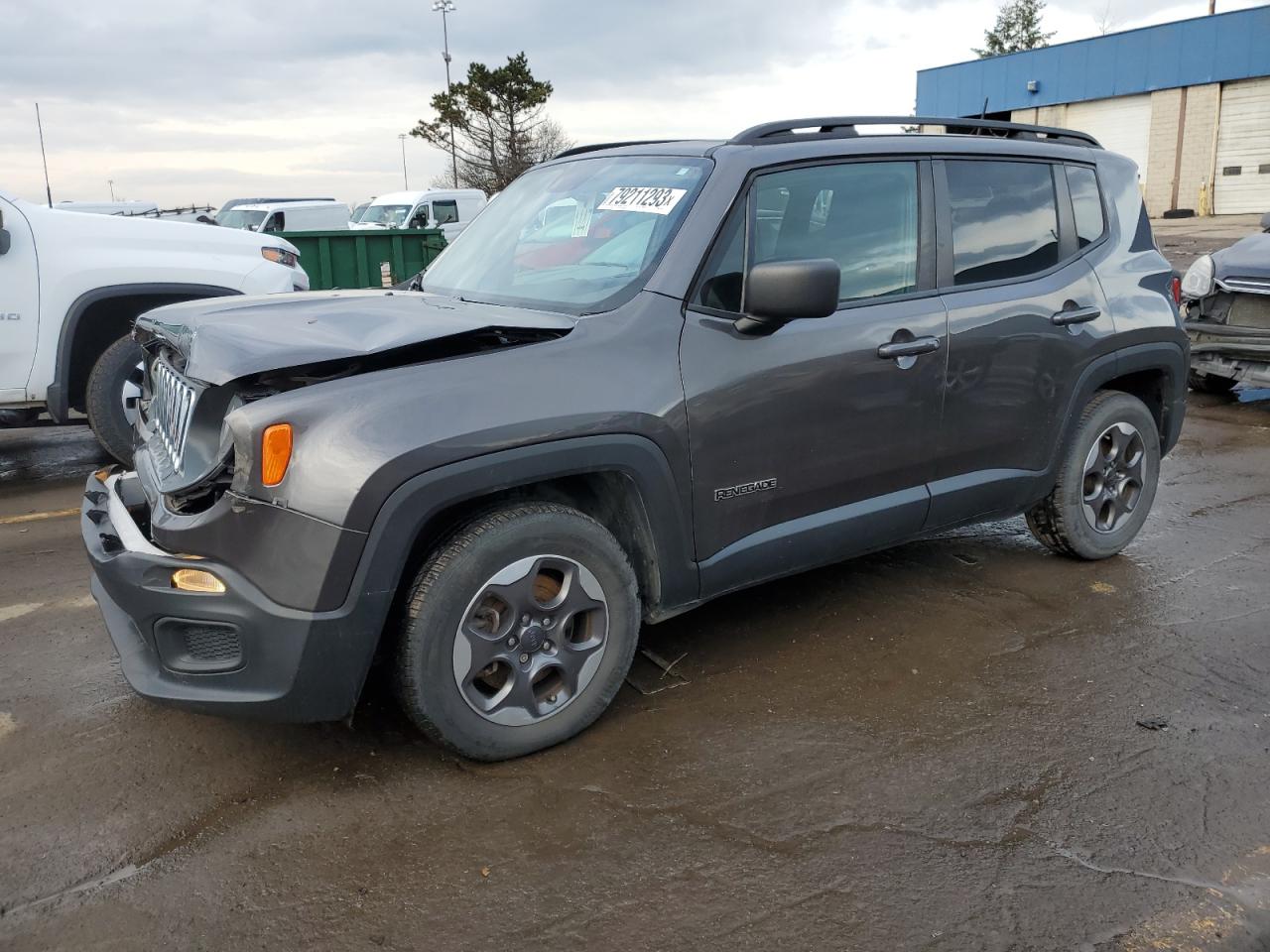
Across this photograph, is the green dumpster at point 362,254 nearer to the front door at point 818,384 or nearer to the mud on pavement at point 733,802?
the mud on pavement at point 733,802

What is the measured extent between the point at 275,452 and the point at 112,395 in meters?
4.20

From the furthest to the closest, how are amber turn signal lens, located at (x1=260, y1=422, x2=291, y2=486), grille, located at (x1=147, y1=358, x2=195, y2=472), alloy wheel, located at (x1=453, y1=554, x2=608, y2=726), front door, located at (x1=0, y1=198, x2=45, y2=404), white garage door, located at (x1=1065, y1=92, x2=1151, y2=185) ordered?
white garage door, located at (x1=1065, y1=92, x2=1151, y2=185), front door, located at (x1=0, y1=198, x2=45, y2=404), grille, located at (x1=147, y1=358, x2=195, y2=472), alloy wheel, located at (x1=453, y1=554, x2=608, y2=726), amber turn signal lens, located at (x1=260, y1=422, x2=291, y2=486)

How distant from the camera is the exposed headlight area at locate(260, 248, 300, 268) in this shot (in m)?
6.95

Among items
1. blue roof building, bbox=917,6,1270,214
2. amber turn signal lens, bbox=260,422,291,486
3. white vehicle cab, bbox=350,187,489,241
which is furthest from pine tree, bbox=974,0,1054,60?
amber turn signal lens, bbox=260,422,291,486

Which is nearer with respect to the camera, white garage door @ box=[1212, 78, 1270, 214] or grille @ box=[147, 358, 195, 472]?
grille @ box=[147, 358, 195, 472]

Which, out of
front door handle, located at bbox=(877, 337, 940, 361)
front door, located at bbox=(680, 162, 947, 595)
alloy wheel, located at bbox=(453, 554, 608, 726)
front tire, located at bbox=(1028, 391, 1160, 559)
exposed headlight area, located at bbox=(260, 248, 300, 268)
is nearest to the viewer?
alloy wheel, located at bbox=(453, 554, 608, 726)

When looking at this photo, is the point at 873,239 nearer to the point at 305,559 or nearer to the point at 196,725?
the point at 305,559

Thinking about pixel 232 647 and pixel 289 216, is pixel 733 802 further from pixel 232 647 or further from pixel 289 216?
pixel 289 216

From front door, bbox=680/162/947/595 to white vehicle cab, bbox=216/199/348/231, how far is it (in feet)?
55.5

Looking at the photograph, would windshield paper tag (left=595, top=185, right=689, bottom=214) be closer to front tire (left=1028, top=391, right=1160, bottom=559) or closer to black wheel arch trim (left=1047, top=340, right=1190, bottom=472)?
black wheel arch trim (left=1047, top=340, right=1190, bottom=472)

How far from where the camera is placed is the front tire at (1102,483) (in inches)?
174

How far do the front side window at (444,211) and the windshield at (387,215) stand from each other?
1.95 feet

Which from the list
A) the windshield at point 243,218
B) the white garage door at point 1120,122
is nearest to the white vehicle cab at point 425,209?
the windshield at point 243,218

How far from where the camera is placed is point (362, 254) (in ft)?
44.4
